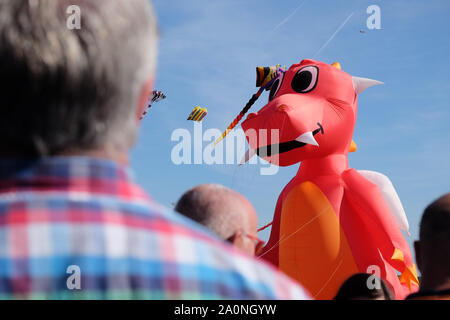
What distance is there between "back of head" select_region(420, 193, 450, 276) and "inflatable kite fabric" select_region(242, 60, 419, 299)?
2.80m

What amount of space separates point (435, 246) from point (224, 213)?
0.74 metres

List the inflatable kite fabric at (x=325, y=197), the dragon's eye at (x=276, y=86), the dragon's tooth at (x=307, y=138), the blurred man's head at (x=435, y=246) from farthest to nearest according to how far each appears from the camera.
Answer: the dragon's eye at (x=276, y=86)
the dragon's tooth at (x=307, y=138)
the inflatable kite fabric at (x=325, y=197)
the blurred man's head at (x=435, y=246)

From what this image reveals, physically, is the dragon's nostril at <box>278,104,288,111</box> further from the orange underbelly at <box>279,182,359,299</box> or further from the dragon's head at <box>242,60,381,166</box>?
the orange underbelly at <box>279,182,359,299</box>

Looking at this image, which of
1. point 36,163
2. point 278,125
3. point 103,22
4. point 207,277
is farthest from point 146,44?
point 278,125

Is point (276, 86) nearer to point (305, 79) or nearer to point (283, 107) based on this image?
point (305, 79)

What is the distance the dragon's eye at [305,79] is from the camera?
16.9 ft

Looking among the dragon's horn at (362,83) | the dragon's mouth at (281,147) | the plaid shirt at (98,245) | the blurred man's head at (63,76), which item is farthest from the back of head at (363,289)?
the dragon's horn at (362,83)

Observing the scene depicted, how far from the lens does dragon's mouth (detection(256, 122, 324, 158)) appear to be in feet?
16.1

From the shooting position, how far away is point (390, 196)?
16.3ft

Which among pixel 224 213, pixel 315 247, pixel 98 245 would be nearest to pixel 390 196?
pixel 315 247

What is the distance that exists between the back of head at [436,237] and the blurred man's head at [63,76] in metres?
1.30

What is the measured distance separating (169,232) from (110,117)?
198 mm

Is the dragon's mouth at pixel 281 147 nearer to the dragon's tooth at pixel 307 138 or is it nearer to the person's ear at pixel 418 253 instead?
the dragon's tooth at pixel 307 138
